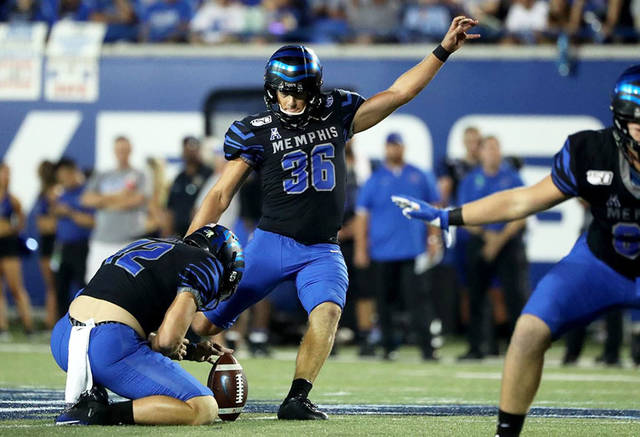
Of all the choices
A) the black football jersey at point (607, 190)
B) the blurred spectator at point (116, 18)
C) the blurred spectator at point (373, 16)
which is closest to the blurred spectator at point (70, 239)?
the blurred spectator at point (116, 18)

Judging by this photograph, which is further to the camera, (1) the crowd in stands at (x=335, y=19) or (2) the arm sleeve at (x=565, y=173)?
(1) the crowd in stands at (x=335, y=19)

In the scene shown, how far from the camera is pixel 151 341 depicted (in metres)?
5.95

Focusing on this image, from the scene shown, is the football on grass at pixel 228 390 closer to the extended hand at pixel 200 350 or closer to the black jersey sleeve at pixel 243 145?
the extended hand at pixel 200 350

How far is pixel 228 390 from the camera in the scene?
6.26 m

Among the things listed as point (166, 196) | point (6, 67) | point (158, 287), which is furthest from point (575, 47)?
point (158, 287)

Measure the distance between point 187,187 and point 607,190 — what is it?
7539 mm

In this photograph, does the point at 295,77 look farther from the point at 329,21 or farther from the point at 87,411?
the point at 329,21

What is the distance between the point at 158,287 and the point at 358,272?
6.12 meters

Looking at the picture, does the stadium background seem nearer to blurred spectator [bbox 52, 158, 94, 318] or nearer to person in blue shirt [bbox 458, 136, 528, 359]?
blurred spectator [bbox 52, 158, 94, 318]

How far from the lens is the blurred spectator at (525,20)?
1385cm

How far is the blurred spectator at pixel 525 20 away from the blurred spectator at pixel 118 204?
456 cm

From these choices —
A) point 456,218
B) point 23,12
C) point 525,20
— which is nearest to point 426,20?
point 525,20

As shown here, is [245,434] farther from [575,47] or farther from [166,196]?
[575,47]

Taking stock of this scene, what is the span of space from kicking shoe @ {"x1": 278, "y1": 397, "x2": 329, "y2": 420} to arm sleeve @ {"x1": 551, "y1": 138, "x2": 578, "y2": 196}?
1.89 metres
